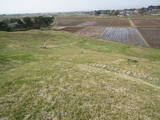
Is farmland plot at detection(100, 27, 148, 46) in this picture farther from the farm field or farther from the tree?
the tree

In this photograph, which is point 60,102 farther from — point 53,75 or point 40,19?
point 40,19

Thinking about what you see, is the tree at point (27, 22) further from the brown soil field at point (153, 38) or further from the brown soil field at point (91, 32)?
the brown soil field at point (153, 38)

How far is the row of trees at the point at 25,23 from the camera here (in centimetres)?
4184

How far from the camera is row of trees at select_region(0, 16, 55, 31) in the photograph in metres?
41.8

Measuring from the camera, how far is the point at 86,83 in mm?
8812

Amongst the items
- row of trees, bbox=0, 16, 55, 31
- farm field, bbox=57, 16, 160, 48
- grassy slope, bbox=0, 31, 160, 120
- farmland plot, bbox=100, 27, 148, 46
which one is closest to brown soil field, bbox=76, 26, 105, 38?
farm field, bbox=57, 16, 160, 48

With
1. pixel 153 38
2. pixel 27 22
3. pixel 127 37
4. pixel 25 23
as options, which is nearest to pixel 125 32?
pixel 127 37

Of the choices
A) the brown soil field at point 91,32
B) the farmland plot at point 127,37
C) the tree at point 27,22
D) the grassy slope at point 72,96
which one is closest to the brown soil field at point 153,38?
the farmland plot at point 127,37

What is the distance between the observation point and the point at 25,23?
48438 millimetres

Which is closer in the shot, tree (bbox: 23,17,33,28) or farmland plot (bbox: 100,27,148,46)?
farmland plot (bbox: 100,27,148,46)

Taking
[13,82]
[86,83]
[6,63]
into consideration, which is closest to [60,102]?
[86,83]

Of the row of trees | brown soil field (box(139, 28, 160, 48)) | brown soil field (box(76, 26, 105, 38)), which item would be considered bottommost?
brown soil field (box(139, 28, 160, 48))

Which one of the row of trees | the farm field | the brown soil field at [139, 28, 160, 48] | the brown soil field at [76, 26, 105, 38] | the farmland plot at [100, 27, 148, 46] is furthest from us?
the row of trees

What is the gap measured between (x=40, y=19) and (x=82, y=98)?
5149 cm
